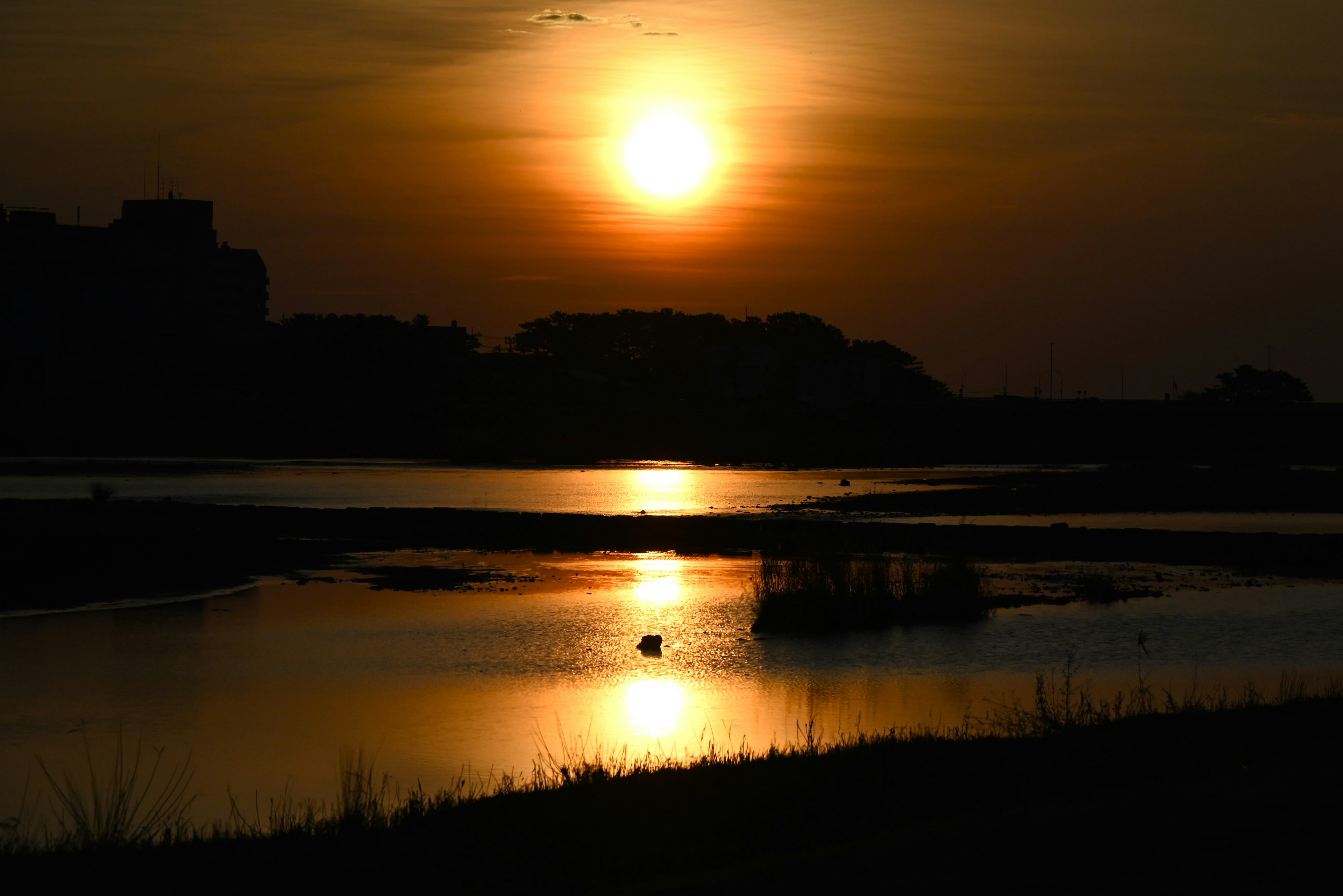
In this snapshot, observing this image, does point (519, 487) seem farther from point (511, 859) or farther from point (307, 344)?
point (307, 344)

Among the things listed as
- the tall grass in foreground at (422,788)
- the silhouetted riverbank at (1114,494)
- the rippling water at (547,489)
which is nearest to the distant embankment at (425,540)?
the rippling water at (547,489)

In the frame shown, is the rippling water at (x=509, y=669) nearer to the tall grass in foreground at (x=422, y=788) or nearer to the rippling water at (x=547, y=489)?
the tall grass in foreground at (x=422, y=788)

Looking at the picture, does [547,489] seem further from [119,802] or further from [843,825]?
[843,825]

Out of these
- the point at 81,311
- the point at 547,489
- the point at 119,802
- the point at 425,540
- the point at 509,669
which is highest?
the point at 81,311

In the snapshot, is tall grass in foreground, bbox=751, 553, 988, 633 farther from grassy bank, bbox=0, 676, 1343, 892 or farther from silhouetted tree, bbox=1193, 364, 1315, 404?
silhouetted tree, bbox=1193, 364, 1315, 404

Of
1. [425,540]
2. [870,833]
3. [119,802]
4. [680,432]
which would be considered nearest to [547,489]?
[425,540]

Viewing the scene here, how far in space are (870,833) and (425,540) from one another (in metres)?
32.7

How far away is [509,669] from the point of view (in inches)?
824

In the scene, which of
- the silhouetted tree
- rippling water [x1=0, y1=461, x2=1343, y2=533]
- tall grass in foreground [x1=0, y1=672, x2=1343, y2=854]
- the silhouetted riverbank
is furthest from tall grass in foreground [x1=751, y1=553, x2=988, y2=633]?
the silhouetted tree

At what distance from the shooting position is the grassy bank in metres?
8.66

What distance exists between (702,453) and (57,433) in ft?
172

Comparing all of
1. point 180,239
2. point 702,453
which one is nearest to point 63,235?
point 180,239

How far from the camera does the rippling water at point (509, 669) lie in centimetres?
1606

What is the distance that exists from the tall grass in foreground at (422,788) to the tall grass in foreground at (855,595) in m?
7.70
